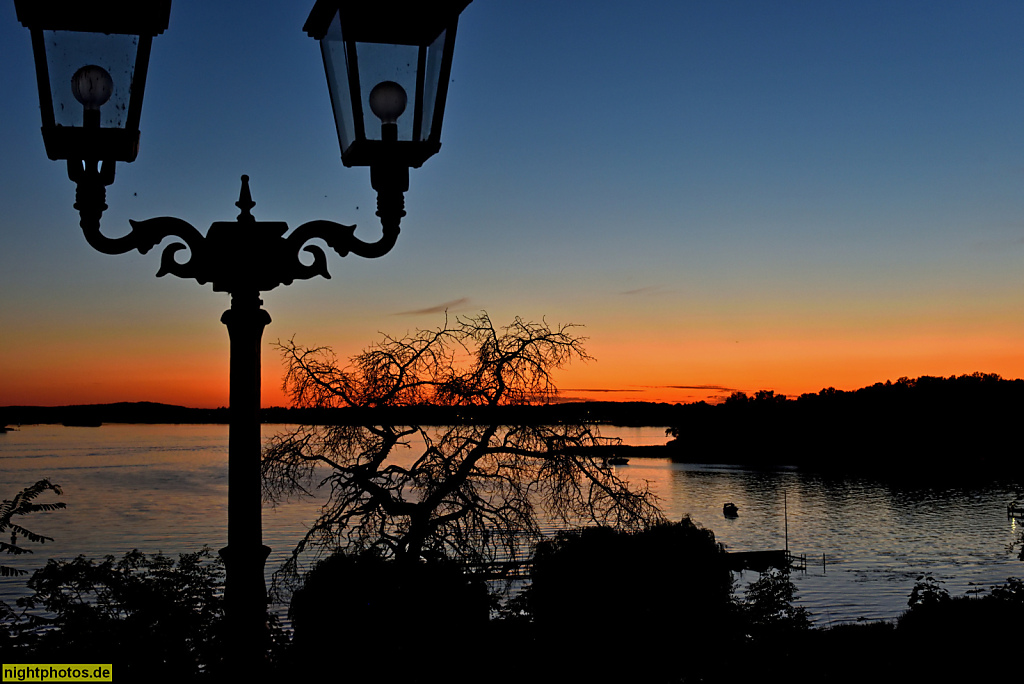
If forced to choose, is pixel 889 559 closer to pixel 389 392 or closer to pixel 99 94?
pixel 389 392

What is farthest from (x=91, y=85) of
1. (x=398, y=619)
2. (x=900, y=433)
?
(x=900, y=433)

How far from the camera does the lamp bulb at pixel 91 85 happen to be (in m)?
3.37

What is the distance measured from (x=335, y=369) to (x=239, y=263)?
1671 cm

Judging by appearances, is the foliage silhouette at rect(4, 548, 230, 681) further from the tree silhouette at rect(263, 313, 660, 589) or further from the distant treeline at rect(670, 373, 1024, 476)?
the distant treeline at rect(670, 373, 1024, 476)

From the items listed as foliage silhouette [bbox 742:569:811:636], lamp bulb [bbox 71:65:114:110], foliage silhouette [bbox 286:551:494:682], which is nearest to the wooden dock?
foliage silhouette [bbox 742:569:811:636]

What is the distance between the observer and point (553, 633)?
846 inches

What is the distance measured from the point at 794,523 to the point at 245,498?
328ft

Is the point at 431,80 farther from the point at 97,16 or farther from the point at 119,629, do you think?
the point at 119,629

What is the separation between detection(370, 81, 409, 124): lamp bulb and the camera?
3.55 m

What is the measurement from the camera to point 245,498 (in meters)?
3.22

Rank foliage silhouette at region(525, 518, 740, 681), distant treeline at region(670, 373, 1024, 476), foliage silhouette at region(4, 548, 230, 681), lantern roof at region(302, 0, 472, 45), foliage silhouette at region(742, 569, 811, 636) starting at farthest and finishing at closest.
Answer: distant treeline at region(670, 373, 1024, 476)
foliage silhouette at region(525, 518, 740, 681)
foliage silhouette at region(742, 569, 811, 636)
foliage silhouette at region(4, 548, 230, 681)
lantern roof at region(302, 0, 472, 45)

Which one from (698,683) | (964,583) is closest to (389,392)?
(698,683)

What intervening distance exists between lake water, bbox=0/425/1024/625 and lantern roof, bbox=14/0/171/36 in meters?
39.5

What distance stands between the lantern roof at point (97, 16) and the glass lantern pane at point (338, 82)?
635mm
